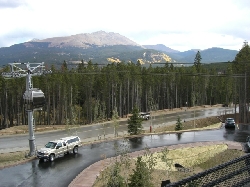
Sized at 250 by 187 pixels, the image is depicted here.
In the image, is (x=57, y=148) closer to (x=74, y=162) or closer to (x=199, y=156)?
(x=74, y=162)

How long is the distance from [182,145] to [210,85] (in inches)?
2733

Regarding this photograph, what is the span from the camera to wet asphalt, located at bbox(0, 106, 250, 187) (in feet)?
61.1

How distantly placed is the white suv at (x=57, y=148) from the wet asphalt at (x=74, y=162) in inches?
17.9

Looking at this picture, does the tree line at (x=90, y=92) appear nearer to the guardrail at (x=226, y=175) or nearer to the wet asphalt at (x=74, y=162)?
the wet asphalt at (x=74, y=162)

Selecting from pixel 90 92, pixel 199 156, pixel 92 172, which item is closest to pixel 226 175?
pixel 92 172

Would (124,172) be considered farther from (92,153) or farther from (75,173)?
(92,153)

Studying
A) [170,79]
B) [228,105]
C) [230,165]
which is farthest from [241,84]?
[230,165]

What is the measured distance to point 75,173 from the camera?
19922 millimetres

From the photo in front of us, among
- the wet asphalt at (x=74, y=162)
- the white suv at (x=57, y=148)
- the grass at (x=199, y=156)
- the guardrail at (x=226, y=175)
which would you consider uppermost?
the guardrail at (x=226, y=175)

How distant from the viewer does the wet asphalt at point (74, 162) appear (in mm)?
18609

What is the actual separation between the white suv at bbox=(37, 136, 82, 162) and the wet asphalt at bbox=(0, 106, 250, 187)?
454mm

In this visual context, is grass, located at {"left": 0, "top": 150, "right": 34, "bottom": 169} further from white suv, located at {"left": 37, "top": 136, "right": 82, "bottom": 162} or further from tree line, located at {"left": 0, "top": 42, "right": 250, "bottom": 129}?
tree line, located at {"left": 0, "top": 42, "right": 250, "bottom": 129}

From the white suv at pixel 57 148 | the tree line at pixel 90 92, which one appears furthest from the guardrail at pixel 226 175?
the tree line at pixel 90 92

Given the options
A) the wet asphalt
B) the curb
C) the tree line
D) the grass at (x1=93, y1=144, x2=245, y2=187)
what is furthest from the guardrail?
the tree line
